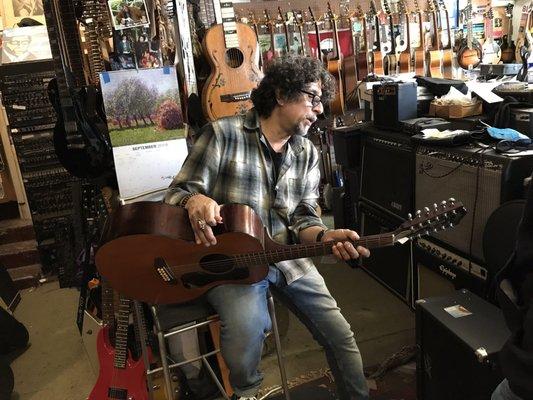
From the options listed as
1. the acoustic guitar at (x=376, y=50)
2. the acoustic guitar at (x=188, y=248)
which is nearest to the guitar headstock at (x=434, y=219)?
the acoustic guitar at (x=188, y=248)

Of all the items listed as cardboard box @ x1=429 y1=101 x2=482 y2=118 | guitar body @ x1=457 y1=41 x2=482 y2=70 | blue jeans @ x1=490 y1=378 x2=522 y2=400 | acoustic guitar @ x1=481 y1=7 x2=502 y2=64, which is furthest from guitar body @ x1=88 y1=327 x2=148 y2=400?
acoustic guitar @ x1=481 y1=7 x2=502 y2=64

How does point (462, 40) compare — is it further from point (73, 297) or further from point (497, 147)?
point (73, 297)

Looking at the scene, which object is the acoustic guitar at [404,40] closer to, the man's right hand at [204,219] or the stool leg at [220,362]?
the stool leg at [220,362]

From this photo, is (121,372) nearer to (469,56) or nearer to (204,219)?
(204,219)

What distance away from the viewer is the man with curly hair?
1538 millimetres

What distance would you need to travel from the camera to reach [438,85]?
2.60 meters

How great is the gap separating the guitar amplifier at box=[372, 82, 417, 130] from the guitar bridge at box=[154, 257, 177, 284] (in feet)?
5.08

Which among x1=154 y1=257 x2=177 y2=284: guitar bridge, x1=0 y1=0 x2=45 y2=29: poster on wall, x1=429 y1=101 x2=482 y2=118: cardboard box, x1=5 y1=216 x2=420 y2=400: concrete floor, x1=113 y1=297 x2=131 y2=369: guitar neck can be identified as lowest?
x1=5 y1=216 x2=420 y2=400: concrete floor

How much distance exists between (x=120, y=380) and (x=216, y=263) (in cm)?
73

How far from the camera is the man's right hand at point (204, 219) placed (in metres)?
1.43

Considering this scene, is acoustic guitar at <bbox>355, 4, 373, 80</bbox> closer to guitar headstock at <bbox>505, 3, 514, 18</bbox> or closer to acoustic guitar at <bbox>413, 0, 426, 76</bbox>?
acoustic guitar at <bbox>413, 0, 426, 76</bbox>

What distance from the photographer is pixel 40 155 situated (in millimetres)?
3248

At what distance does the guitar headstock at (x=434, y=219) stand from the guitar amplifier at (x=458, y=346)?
1.18ft

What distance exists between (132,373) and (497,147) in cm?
172
